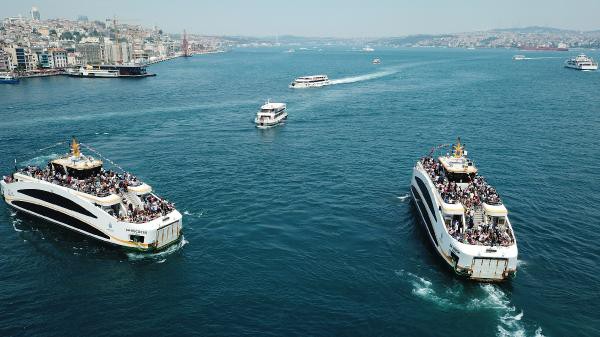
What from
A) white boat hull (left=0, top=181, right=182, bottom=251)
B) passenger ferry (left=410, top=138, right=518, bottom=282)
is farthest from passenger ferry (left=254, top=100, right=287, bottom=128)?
white boat hull (left=0, top=181, right=182, bottom=251)

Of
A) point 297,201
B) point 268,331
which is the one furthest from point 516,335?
point 297,201

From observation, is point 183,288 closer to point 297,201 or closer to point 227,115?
point 297,201

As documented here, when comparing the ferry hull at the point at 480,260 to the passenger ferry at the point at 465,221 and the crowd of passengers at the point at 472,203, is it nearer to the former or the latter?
the passenger ferry at the point at 465,221

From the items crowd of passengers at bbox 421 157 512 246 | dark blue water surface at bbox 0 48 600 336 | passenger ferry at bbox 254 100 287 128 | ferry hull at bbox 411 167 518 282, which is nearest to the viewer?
dark blue water surface at bbox 0 48 600 336

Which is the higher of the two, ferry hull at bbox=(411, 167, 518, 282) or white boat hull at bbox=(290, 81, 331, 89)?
white boat hull at bbox=(290, 81, 331, 89)

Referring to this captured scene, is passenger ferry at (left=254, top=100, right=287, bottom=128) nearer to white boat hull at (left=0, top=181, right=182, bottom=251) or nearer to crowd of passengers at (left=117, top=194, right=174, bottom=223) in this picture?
crowd of passengers at (left=117, top=194, right=174, bottom=223)

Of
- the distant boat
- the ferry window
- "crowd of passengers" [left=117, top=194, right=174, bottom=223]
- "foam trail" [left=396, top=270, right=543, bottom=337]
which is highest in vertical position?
the distant boat
